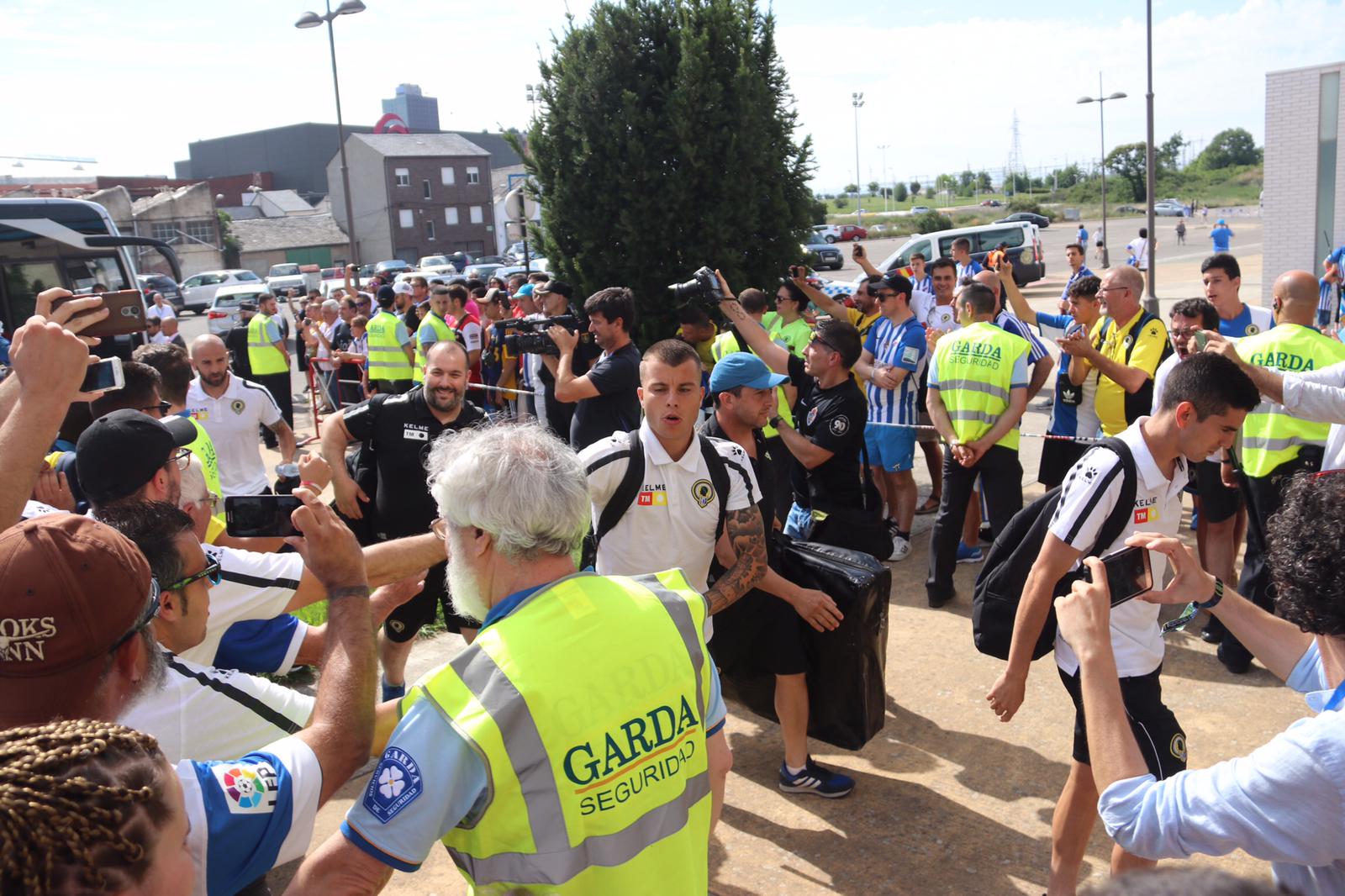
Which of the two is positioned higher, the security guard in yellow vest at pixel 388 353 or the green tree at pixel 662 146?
the green tree at pixel 662 146

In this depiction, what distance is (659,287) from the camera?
938 centimetres

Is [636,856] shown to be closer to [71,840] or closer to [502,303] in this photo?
[71,840]

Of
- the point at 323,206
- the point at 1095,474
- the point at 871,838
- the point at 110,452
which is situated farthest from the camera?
the point at 323,206

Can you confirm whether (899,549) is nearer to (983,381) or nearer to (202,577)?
(983,381)

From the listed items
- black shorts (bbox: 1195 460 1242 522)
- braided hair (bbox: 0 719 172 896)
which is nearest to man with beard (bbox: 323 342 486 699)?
braided hair (bbox: 0 719 172 896)

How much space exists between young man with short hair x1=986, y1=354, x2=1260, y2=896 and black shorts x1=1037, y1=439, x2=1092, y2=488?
383cm

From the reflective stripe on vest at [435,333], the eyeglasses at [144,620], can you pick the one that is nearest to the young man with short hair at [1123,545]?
the eyeglasses at [144,620]

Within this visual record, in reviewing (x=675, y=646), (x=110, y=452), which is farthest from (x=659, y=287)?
(x=675, y=646)

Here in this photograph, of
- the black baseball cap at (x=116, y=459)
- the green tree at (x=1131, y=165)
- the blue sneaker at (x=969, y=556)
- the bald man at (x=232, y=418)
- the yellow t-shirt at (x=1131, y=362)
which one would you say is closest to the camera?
the black baseball cap at (x=116, y=459)

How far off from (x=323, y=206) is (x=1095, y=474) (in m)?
83.1

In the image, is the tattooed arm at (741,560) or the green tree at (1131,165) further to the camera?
the green tree at (1131,165)

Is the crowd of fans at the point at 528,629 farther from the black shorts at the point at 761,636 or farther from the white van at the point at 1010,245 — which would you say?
the white van at the point at 1010,245

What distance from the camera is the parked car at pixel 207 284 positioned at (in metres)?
41.0

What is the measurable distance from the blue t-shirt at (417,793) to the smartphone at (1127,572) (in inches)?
65.4
